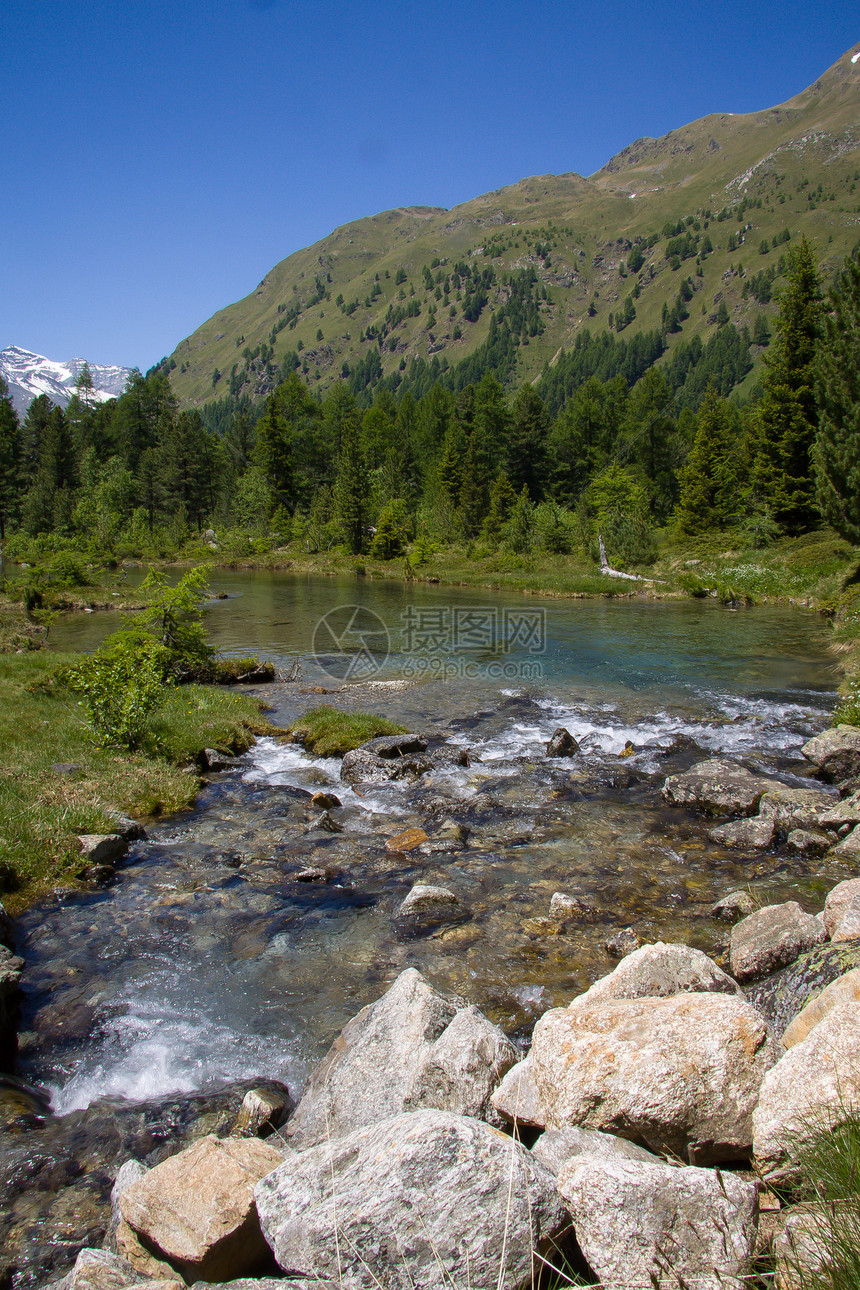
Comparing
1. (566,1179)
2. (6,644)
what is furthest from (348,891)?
(6,644)

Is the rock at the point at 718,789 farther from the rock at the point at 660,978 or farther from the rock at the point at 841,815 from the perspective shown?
the rock at the point at 660,978

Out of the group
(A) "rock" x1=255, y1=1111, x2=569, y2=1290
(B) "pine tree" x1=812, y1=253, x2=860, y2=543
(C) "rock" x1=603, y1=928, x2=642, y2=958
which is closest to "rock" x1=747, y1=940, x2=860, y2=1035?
(C) "rock" x1=603, y1=928, x2=642, y2=958

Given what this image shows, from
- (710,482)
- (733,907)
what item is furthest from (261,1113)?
(710,482)

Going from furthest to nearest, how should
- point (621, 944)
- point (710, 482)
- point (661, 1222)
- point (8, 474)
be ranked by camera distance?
1. point (8, 474)
2. point (710, 482)
3. point (621, 944)
4. point (661, 1222)

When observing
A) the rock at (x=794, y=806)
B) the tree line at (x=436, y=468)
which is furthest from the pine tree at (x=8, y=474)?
the rock at (x=794, y=806)

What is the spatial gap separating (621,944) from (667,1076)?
11.3ft

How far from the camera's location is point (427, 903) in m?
7.90

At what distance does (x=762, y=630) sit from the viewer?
28.9 metres

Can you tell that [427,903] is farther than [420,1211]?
Yes

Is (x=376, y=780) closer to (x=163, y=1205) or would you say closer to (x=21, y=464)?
(x=163, y=1205)

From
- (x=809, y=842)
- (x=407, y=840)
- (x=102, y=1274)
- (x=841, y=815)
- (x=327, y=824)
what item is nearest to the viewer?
(x=102, y=1274)

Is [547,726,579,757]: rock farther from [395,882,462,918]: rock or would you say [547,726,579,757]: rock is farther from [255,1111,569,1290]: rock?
[255,1111,569,1290]: rock

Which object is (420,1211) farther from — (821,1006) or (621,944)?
(621,944)

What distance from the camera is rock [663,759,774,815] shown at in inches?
427
